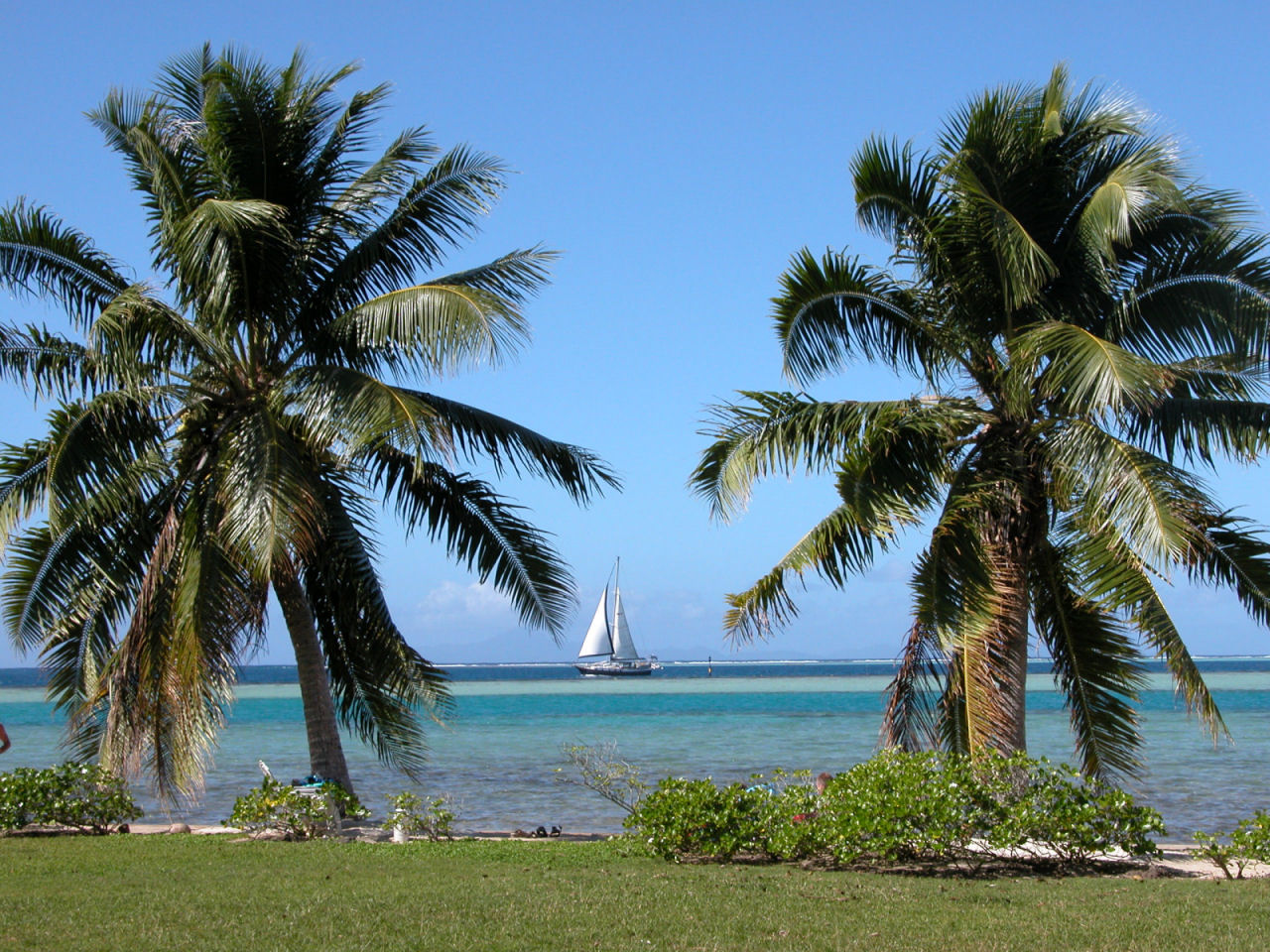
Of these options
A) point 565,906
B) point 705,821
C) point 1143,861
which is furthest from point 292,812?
point 1143,861

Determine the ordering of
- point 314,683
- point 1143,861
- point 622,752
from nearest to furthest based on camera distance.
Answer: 1. point 1143,861
2. point 314,683
3. point 622,752

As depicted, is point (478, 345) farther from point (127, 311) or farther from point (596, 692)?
point (596, 692)

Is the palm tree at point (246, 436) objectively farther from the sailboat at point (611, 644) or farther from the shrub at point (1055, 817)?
the sailboat at point (611, 644)

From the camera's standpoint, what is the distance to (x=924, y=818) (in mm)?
9648

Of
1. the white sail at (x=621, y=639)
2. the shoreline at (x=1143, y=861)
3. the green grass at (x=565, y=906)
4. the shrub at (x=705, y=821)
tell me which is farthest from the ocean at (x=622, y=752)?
the white sail at (x=621, y=639)

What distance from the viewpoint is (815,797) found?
408 inches

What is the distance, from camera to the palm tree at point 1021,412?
10.3 meters

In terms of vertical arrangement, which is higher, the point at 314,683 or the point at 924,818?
the point at 314,683

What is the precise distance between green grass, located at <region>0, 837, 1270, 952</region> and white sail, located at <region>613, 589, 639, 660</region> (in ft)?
272

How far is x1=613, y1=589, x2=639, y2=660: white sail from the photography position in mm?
95125

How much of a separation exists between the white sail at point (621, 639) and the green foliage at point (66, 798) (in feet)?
263

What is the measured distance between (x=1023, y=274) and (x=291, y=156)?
761cm

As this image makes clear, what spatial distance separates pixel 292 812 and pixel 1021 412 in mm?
8121

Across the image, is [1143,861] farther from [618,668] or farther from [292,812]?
[618,668]
